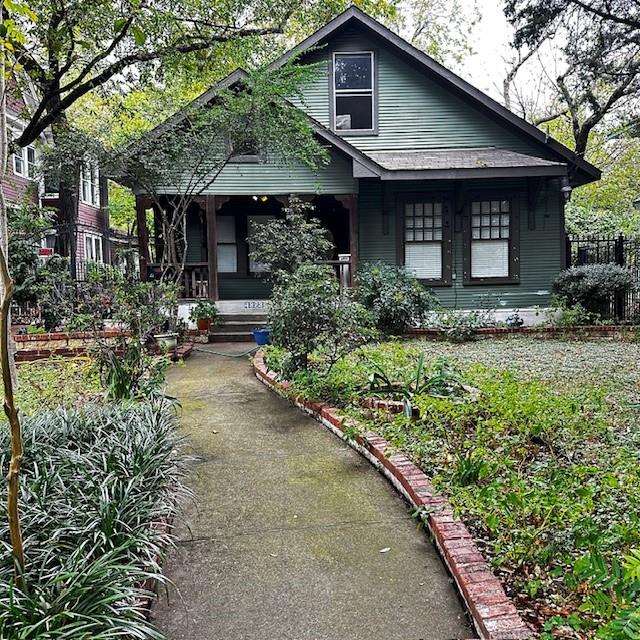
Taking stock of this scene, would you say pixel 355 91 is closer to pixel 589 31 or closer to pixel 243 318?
pixel 243 318

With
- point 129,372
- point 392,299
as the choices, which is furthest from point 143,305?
point 392,299

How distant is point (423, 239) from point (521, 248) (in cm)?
224

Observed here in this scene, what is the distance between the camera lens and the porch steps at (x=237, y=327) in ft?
39.6

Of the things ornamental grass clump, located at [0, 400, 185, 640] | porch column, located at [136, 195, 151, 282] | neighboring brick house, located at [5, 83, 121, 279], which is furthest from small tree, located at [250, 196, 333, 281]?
neighboring brick house, located at [5, 83, 121, 279]

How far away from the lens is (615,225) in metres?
24.0

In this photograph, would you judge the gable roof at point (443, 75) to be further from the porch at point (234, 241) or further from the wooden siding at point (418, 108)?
the porch at point (234, 241)

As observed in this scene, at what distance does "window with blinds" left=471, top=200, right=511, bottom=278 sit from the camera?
13.5m

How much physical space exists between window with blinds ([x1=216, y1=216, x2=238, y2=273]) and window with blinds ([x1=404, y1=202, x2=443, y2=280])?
413 cm

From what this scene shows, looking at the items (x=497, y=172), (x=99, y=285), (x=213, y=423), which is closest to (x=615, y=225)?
(x=497, y=172)

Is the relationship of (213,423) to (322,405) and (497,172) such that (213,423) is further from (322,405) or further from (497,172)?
(497,172)

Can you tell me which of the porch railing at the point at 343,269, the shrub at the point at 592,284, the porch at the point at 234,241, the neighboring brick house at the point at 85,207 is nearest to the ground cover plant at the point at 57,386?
the porch at the point at 234,241

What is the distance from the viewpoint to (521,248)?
44.0 feet

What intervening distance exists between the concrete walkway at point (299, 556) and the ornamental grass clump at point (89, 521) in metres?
0.26

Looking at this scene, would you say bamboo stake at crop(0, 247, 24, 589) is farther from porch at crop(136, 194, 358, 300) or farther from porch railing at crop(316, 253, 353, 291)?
porch at crop(136, 194, 358, 300)
